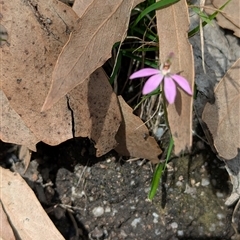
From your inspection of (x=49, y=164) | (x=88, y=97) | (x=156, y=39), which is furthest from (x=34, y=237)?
(x=156, y=39)

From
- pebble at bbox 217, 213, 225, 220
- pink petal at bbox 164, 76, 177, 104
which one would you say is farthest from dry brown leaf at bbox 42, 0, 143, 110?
pebble at bbox 217, 213, 225, 220

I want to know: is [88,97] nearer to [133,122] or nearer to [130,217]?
[133,122]

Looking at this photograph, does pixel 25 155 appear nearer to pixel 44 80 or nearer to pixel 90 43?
pixel 44 80

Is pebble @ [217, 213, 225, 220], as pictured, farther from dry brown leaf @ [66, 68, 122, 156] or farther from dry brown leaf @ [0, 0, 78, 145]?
dry brown leaf @ [0, 0, 78, 145]

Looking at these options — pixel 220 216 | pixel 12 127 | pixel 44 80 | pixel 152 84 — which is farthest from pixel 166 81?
pixel 220 216

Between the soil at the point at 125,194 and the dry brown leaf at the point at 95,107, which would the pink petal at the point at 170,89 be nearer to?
the dry brown leaf at the point at 95,107

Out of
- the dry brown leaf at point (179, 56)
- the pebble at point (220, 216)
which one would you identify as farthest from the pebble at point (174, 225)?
the dry brown leaf at point (179, 56)
